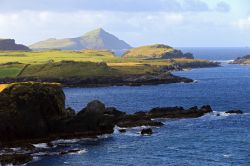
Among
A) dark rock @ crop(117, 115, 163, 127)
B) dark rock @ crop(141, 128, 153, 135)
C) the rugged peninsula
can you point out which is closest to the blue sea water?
dark rock @ crop(141, 128, 153, 135)

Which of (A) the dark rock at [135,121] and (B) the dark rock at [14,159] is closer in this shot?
(B) the dark rock at [14,159]

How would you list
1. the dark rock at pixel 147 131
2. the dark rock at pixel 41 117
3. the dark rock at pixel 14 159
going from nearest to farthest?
the dark rock at pixel 14 159 < the dark rock at pixel 41 117 < the dark rock at pixel 147 131

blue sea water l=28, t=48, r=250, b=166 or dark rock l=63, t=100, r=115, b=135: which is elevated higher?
dark rock l=63, t=100, r=115, b=135

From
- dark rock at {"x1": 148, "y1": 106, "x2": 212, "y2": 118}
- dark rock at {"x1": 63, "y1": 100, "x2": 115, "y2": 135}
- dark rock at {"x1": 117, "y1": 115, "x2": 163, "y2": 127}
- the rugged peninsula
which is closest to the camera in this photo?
the rugged peninsula

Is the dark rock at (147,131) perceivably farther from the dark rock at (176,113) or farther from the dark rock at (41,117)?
the dark rock at (176,113)

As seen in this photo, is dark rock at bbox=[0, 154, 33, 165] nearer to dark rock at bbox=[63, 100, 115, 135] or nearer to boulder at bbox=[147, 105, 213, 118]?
dark rock at bbox=[63, 100, 115, 135]

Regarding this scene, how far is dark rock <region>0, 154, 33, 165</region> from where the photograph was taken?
83.2 meters

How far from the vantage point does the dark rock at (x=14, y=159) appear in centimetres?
8325

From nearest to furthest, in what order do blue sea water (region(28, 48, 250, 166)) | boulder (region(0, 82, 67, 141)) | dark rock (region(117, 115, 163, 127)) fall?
1. blue sea water (region(28, 48, 250, 166))
2. boulder (region(0, 82, 67, 141))
3. dark rock (region(117, 115, 163, 127))

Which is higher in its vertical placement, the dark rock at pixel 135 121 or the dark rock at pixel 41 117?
the dark rock at pixel 41 117

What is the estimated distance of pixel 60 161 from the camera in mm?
85438

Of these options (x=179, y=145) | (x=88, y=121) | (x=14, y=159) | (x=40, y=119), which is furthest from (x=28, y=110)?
(x=179, y=145)

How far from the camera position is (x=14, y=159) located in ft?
275

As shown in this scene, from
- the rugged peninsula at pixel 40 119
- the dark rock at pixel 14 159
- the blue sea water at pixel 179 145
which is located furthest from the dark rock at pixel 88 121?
the dark rock at pixel 14 159
